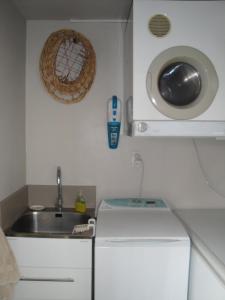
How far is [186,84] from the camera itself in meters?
1.68

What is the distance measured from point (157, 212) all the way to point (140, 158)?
48cm

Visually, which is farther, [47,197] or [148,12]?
[47,197]

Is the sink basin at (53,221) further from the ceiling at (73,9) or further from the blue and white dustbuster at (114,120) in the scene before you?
the ceiling at (73,9)

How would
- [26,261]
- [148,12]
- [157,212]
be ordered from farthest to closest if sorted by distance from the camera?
[157,212]
[26,261]
[148,12]

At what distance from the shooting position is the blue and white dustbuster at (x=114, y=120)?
217cm

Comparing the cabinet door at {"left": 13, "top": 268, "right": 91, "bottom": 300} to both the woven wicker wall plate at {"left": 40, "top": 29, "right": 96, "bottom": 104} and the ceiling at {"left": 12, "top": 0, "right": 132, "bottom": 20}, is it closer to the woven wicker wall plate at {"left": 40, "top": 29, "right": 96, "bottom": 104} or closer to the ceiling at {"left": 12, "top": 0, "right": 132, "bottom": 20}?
the woven wicker wall plate at {"left": 40, "top": 29, "right": 96, "bottom": 104}

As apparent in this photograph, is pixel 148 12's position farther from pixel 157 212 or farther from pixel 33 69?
pixel 157 212

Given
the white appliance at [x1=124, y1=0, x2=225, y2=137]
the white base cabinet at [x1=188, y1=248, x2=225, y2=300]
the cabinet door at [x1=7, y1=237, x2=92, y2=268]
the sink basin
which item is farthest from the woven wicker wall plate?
the white base cabinet at [x1=188, y1=248, x2=225, y2=300]

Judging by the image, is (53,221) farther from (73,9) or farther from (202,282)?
(73,9)

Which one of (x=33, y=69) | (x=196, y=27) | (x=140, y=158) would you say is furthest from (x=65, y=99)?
(x=196, y=27)

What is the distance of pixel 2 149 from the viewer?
5.81 ft

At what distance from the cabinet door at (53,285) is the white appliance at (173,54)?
1007 millimetres

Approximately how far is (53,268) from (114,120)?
3.85 feet

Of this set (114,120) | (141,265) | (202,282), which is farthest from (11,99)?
(202,282)
